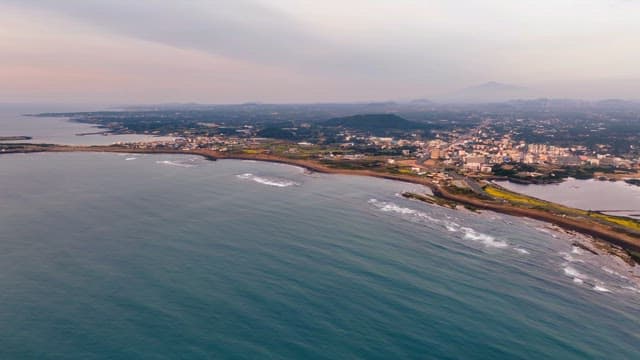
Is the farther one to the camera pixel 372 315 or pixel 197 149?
pixel 197 149

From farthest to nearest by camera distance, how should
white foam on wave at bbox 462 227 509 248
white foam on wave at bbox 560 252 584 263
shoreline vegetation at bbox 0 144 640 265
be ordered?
shoreline vegetation at bbox 0 144 640 265 → white foam on wave at bbox 462 227 509 248 → white foam on wave at bbox 560 252 584 263

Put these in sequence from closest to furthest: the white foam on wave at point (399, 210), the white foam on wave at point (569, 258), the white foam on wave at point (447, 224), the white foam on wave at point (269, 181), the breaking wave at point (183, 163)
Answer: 1. the white foam on wave at point (569, 258)
2. the white foam on wave at point (447, 224)
3. the white foam on wave at point (399, 210)
4. the white foam on wave at point (269, 181)
5. the breaking wave at point (183, 163)

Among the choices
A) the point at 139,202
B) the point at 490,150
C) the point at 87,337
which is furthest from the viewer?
the point at 490,150

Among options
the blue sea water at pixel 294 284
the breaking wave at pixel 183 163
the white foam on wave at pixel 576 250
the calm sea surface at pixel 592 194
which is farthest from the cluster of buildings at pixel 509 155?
the breaking wave at pixel 183 163

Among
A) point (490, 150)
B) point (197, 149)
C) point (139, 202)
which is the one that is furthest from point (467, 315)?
point (490, 150)

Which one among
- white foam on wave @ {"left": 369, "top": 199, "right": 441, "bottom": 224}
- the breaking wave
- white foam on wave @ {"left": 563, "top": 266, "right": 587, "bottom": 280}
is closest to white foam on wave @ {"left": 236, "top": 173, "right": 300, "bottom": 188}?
white foam on wave @ {"left": 369, "top": 199, "right": 441, "bottom": 224}

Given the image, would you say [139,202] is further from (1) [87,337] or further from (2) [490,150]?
(2) [490,150]

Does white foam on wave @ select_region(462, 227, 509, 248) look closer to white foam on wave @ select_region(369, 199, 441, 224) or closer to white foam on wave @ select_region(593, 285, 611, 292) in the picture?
white foam on wave @ select_region(369, 199, 441, 224)

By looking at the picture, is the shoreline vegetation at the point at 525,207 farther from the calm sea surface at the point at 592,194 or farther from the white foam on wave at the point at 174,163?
the white foam on wave at the point at 174,163

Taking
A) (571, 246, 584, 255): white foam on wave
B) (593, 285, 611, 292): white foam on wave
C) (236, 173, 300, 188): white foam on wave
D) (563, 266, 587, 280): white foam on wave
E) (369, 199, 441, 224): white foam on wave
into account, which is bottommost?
(571, 246, 584, 255): white foam on wave
